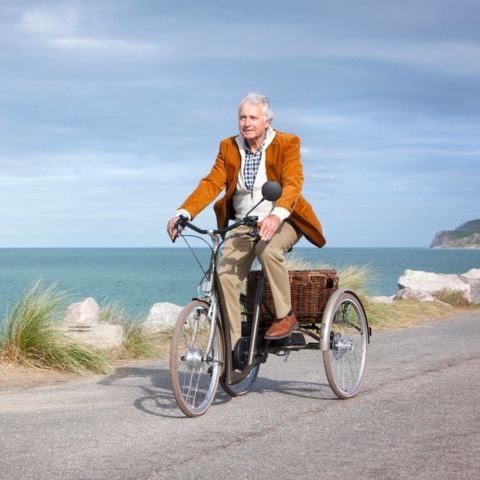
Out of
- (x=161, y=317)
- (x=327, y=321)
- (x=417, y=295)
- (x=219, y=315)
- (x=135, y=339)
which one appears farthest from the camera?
(x=417, y=295)

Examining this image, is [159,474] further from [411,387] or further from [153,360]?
[153,360]

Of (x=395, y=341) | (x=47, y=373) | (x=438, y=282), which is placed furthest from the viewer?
(x=438, y=282)

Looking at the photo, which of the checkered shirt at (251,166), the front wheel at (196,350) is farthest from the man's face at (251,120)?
the front wheel at (196,350)

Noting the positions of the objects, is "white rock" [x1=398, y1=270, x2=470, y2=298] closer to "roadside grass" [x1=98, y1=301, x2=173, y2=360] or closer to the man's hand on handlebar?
"roadside grass" [x1=98, y1=301, x2=173, y2=360]

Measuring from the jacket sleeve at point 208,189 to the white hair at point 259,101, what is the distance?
49cm

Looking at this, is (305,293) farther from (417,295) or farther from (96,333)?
(417,295)

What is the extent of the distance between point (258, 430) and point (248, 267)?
1.45 meters

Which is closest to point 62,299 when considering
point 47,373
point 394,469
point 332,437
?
point 47,373

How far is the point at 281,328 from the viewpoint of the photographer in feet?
18.5

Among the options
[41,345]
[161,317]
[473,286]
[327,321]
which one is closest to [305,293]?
[327,321]

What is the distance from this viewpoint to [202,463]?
4.02 meters

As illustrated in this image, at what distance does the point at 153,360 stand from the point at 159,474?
5.33 meters

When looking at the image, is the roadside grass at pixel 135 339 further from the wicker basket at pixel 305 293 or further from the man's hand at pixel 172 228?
the man's hand at pixel 172 228

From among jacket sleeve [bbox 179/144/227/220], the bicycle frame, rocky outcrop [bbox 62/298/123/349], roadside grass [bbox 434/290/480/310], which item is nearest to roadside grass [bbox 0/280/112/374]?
rocky outcrop [bbox 62/298/123/349]
